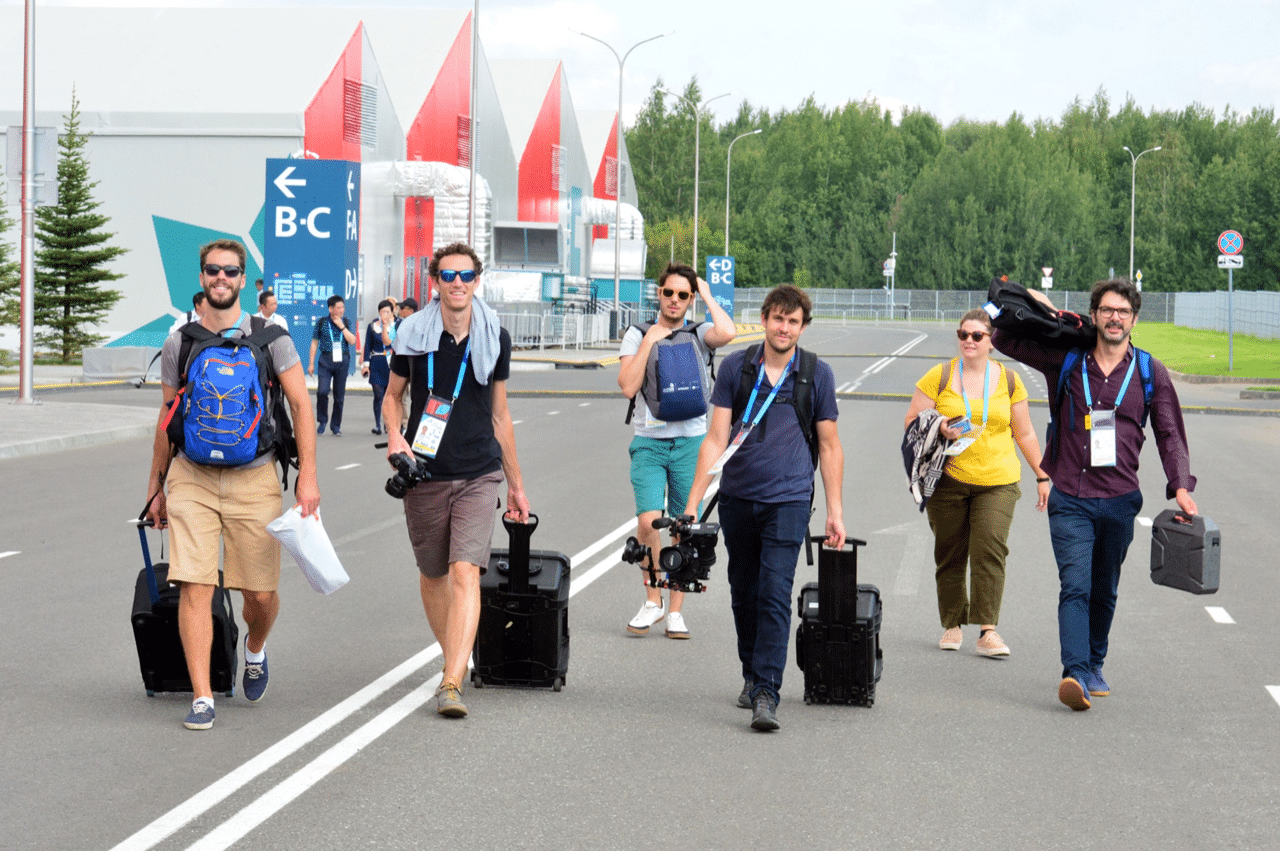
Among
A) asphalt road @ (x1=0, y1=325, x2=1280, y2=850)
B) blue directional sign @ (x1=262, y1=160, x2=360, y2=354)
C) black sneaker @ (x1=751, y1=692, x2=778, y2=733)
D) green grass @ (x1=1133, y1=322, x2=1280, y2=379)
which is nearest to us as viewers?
asphalt road @ (x1=0, y1=325, x2=1280, y2=850)

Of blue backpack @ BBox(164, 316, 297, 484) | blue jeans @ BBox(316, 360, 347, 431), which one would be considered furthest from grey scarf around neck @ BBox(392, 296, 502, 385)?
blue jeans @ BBox(316, 360, 347, 431)

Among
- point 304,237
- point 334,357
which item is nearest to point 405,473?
point 334,357

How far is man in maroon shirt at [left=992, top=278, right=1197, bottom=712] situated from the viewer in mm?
6793

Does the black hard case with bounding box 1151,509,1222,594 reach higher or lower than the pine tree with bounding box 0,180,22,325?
lower

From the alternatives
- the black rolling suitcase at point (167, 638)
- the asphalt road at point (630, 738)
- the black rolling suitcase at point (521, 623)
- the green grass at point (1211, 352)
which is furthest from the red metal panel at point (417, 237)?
the black rolling suitcase at point (167, 638)

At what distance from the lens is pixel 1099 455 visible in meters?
6.80

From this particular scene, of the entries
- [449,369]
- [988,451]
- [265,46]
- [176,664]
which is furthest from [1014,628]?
[265,46]

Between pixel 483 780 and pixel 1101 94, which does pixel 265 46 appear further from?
pixel 1101 94

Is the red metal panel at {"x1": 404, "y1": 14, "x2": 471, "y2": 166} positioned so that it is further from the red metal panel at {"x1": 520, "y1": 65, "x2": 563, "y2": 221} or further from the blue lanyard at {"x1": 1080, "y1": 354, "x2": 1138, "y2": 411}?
the blue lanyard at {"x1": 1080, "y1": 354, "x2": 1138, "y2": 411}

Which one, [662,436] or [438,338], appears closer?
[438,338]

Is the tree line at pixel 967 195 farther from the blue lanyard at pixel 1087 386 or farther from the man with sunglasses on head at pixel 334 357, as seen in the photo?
the blue lanyard at pixel 1087 386

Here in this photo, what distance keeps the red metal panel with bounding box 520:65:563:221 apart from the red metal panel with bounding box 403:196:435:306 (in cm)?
1497

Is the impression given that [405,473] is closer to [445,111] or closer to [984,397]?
[984,397]

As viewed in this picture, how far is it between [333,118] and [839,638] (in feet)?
115
